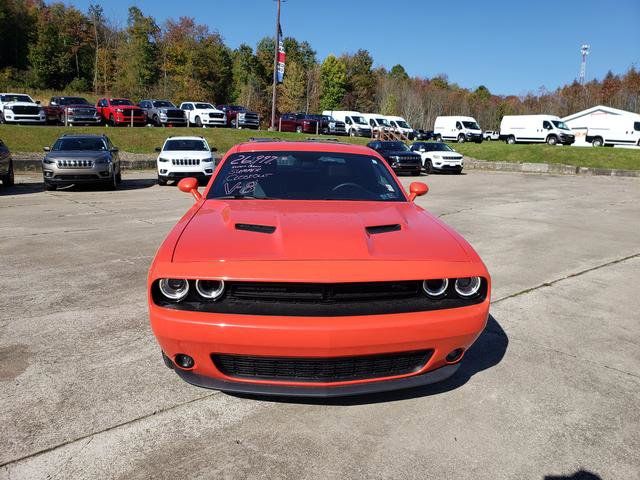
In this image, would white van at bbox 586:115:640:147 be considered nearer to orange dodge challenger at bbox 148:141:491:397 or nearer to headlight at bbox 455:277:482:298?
headlight at bbox 455:277:482:298

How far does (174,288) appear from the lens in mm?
2635

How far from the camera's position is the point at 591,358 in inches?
148

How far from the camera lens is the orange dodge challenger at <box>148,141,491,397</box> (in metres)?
2.42

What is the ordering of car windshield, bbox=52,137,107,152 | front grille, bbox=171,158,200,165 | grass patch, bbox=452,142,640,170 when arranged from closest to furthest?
car windshield, bbox=52,137,107,152
front grille, bbox=171,158,200,165
grass patch, bbox=452,142,640,170

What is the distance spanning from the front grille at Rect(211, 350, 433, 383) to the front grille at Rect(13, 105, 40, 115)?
95.7ft

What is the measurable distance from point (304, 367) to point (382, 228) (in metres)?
1.00

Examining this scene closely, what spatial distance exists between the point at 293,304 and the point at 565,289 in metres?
4.24

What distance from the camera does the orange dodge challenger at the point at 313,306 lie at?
2.42 meters

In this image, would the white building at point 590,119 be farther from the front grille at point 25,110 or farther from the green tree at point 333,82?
the green tree at point 333,82

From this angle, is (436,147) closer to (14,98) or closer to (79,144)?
(79,144)

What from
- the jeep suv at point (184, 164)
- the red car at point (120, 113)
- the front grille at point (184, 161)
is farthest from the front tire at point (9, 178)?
the red car at point (120, 113)

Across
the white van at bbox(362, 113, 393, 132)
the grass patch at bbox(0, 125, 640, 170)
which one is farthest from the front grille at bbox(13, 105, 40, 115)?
the white van at bbox(362, 113, 393, 132)

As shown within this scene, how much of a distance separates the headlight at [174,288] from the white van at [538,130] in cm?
3940

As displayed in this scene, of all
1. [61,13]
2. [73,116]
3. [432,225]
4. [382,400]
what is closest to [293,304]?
[382,400]
